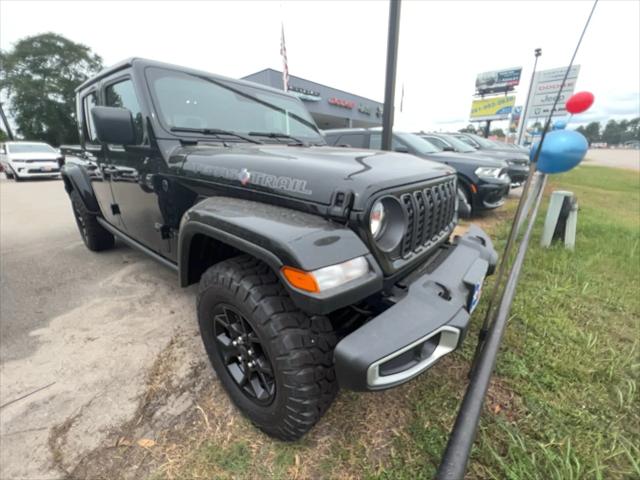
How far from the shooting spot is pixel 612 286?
290 cm

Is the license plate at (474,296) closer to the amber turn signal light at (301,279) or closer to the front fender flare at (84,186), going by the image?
the amber turn signal light at (301,279)

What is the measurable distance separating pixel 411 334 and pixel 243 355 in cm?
86

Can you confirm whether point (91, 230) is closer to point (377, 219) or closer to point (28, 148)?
point (377, 219)

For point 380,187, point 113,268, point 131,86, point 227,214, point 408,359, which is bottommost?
point 113,268

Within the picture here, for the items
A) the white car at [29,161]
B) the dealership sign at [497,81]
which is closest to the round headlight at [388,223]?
the white car at [29,161]

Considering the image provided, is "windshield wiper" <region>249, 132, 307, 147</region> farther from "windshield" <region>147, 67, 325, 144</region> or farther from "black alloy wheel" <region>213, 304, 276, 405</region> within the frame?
"black alloy wheel" <region>213, 304, 276, 405</region>

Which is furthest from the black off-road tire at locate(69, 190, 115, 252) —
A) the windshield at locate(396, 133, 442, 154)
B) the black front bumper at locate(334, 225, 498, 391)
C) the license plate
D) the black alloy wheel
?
the windshield at locate(396, 133, 442, 154)

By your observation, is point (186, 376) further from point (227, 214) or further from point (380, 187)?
point (380, 187)

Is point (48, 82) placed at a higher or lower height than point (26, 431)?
higher

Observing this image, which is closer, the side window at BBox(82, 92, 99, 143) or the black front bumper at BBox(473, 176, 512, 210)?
the side window at BBox(82, 92, 99, 143)

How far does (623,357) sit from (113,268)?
463 cm

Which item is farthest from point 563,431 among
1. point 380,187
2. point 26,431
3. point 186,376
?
point 26,431

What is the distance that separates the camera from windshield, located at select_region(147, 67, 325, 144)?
2154 mm

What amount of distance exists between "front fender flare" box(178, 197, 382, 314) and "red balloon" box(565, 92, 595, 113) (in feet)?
6.98
